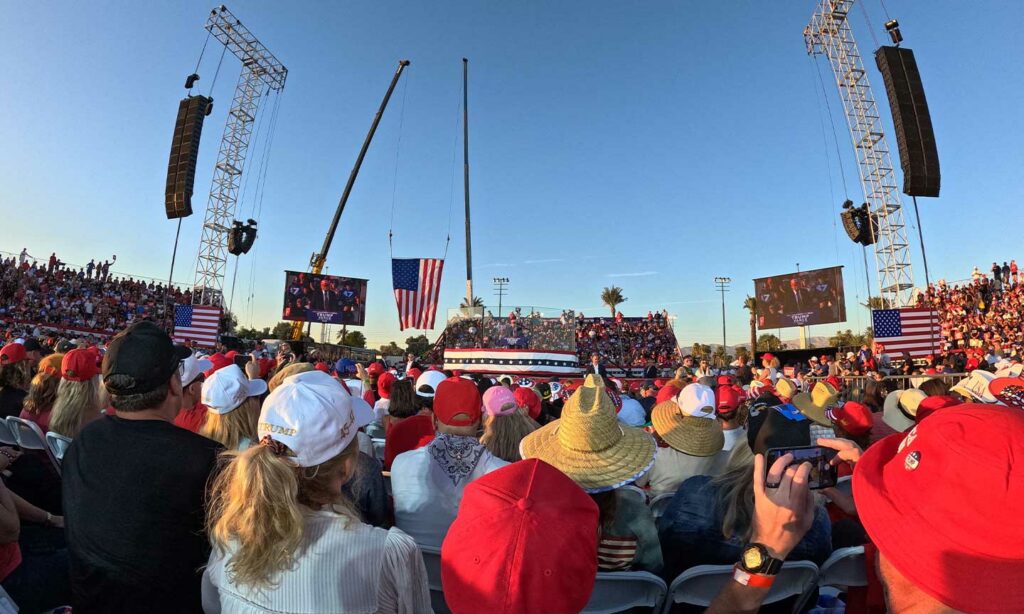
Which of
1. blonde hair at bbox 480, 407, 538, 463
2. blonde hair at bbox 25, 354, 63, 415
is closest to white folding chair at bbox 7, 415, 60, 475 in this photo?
blonde hair at bbox 25, 354, 63, 415

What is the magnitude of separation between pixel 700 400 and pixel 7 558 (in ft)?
13.7

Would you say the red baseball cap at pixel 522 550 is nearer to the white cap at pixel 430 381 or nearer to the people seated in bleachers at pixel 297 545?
the people seated in bleachers at pixel 297 545

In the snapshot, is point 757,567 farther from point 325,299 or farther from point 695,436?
point 325,299

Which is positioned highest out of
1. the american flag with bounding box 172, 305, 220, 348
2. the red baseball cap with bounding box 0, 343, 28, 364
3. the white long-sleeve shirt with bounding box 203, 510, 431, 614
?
the american flag with bounding box 172, 305, 220, 348

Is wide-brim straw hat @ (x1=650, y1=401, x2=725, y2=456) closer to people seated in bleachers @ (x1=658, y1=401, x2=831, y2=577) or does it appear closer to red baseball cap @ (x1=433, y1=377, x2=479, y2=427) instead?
people seated in bleachers @ (x1=658, y1=401, x2=831, y2=577)

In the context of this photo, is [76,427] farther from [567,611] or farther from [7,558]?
[567,611]

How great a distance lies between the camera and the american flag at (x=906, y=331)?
1988 cm

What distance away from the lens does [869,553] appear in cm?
158

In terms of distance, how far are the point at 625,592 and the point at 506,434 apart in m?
1.75

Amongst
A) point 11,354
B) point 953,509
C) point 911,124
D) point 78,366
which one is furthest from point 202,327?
point 911,124

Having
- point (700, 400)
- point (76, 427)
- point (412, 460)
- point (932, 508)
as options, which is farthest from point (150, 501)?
point (700, 400)

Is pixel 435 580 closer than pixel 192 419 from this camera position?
Yes

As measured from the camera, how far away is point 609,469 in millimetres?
2234

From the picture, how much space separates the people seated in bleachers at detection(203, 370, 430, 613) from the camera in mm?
1525
